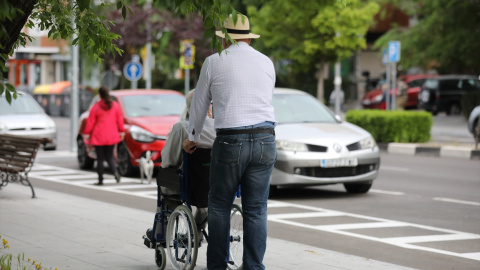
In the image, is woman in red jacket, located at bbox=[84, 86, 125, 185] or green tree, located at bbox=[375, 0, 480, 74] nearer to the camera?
woman in red jacket, located at bbox=[84, 86, 125, 185]

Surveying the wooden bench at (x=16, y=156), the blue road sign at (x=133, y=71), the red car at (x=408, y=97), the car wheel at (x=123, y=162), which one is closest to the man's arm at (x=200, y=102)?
the wooden bench at (x=16, y=156)

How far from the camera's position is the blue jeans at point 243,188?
6086 mm

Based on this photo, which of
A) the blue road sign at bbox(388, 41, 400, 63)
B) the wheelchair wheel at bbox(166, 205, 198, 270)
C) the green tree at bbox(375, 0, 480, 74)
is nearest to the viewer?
the wheelchair wheel at bbox(166, 205, 198, 270)

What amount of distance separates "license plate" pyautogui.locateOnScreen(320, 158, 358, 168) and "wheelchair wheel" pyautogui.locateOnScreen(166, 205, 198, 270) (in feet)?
20.3

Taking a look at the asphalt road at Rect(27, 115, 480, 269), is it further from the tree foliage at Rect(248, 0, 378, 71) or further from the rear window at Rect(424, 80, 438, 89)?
the rear window at Rect(424, 80, 438, 89)

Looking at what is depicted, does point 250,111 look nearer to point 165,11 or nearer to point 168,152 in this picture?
point 168,152

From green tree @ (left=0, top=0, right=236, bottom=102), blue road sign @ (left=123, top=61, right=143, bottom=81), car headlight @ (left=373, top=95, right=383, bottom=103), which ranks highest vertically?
green tree @ (left=0, top=0, right=236, bottom=102)

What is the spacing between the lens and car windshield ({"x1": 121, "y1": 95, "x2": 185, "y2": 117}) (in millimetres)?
17333

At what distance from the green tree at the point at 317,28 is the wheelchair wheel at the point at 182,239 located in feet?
88.7

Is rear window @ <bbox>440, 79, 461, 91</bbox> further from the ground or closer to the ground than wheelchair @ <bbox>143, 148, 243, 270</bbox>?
further from the ground

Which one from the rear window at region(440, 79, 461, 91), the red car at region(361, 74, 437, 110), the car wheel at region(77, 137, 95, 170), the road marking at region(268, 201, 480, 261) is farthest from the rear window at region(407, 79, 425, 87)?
the road marking at region(268, 201, 480, 261)

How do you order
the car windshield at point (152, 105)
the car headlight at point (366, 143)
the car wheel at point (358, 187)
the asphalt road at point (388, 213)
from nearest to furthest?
the asphalt road at point (388, 213) → the car headlight at point (366, 143) → the car wheel at point (358, 187) → the car windshield at point (152, 105)

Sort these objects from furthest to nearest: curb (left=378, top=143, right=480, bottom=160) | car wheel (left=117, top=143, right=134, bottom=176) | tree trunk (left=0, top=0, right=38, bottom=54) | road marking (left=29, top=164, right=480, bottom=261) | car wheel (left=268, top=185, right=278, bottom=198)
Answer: curb (left=378, top=143, right=480, bottom=160)
car wheel (left=117, top=143, right=134, bottom=176)
car wheel (left=268, top=185, right=278, bottom=198)
road marking (left=29, top=164, right=480, bottom=261)
tree trunk (left=0, top=0, right=38, bottom=54)

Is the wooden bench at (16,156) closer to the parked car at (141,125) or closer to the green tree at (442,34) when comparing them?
the parked car at (141,125)
